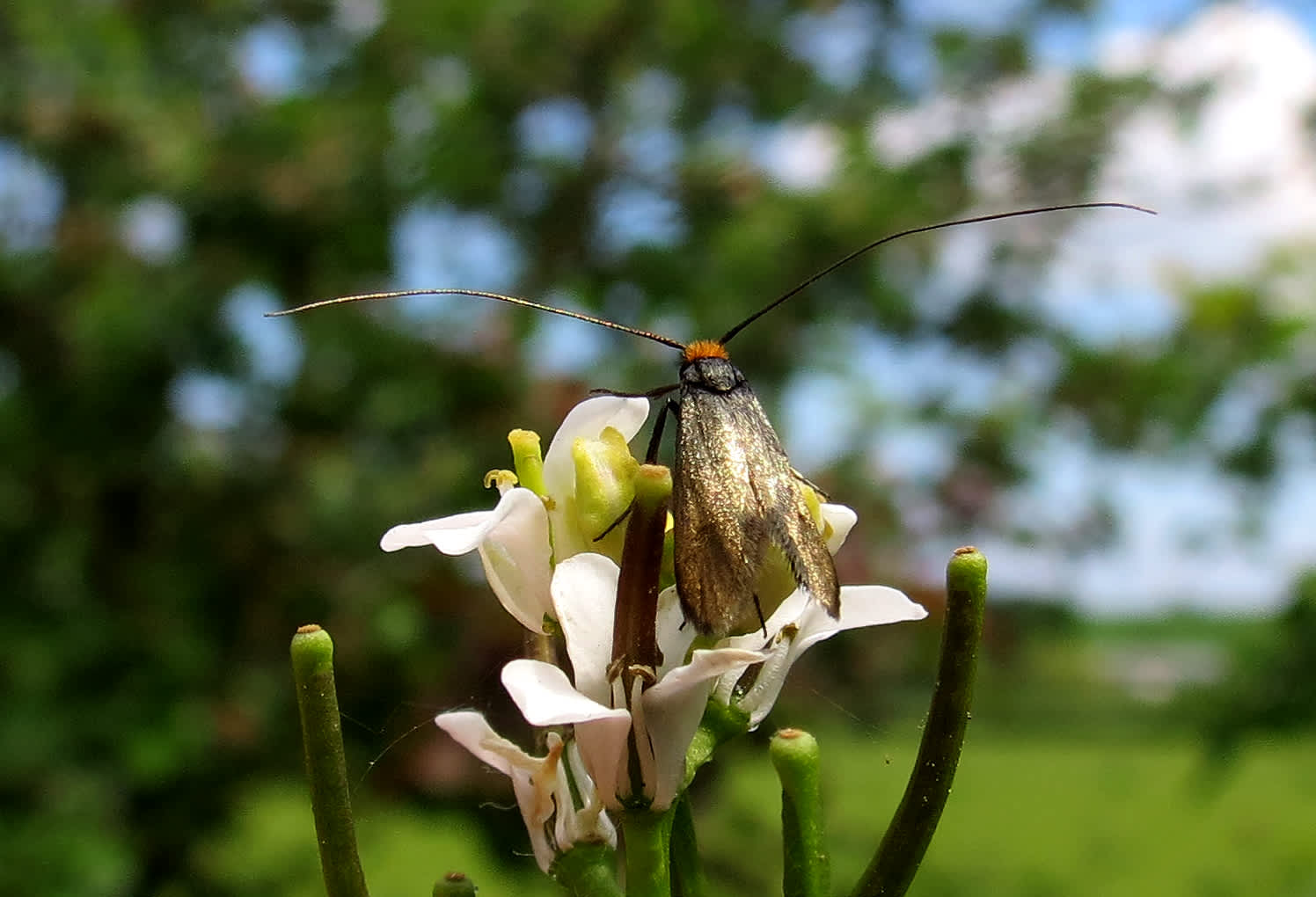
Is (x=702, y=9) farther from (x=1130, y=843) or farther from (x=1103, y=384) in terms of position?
(x=1130, y=843)

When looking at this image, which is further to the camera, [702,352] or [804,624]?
[702,352]

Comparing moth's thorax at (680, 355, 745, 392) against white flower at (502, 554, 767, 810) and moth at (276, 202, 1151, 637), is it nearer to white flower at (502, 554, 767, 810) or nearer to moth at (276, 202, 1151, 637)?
moth at (276, 202, 1151, 637)

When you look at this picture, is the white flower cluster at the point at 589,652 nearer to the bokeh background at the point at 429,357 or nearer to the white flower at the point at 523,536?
the white flower at the point at 523,536

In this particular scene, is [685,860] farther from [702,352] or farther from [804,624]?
[702,352]

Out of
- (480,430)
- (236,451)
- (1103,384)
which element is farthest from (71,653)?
(1103,384)

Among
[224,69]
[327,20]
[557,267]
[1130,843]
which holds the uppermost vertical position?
[327,20]

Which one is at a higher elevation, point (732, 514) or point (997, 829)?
point (732, 514)

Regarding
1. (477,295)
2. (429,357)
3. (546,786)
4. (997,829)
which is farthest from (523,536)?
(997,829)
